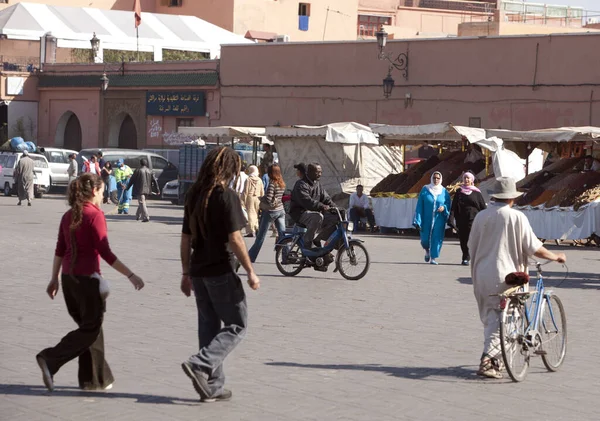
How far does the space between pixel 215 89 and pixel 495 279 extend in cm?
3591

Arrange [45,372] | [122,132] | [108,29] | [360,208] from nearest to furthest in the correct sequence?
[45,372], [360,208], [122,132], [108,29]

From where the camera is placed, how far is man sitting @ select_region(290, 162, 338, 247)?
15914mm

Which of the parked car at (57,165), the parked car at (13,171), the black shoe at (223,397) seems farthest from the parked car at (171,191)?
the black shoe at (223,397)

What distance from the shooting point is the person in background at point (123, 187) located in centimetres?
3150

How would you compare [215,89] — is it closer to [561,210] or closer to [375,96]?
[375,96]

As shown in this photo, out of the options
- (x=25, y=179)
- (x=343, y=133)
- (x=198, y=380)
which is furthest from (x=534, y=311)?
(x=25, y=179)

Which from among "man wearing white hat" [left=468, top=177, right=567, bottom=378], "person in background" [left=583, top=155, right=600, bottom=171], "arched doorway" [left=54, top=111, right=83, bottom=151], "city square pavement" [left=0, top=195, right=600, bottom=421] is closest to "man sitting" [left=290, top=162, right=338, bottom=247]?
"city square pavement" [left=0, top=195, right=600, bottom=421]

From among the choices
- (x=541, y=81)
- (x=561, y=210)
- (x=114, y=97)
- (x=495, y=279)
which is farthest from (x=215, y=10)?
(x=495, y=279)

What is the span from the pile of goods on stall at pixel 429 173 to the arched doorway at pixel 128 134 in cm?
2258

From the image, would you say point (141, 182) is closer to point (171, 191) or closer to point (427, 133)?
point (427, 133)

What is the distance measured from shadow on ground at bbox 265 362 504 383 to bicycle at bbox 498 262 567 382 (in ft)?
1.01

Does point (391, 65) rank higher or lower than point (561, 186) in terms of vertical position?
higher

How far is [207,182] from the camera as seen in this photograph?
7.68 m

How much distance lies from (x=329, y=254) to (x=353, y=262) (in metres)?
0.37
